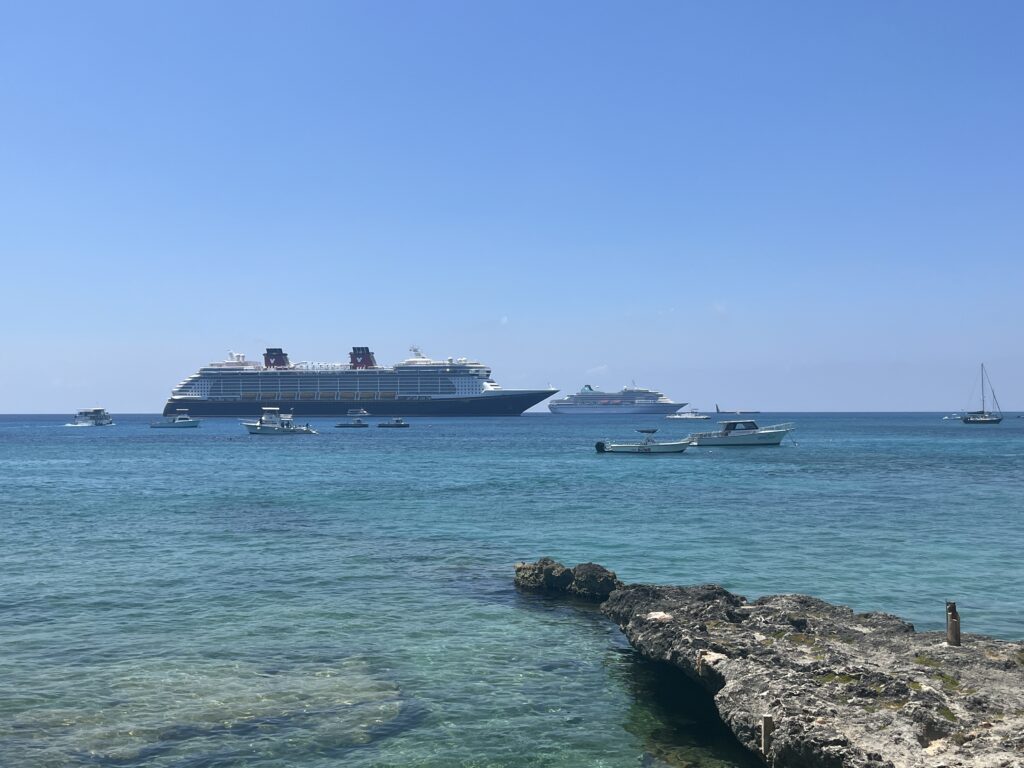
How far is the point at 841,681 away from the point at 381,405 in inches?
6067

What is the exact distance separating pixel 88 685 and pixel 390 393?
495ft

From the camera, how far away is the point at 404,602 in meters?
18.0

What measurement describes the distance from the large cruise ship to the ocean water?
117 meters

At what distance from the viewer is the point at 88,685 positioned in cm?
1270

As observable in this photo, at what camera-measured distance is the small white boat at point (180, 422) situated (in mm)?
150500

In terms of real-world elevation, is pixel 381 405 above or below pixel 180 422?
above

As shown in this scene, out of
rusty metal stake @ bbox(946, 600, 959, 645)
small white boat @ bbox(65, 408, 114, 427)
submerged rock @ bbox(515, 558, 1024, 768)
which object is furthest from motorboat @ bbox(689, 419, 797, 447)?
small white boat @ bbox(65, 408, 114, 427)

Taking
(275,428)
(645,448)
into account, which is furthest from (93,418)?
(645,448)

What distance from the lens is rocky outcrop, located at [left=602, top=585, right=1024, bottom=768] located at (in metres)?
8.70

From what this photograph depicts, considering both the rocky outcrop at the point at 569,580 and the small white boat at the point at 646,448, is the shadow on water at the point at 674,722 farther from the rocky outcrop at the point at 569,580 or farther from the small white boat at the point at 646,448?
the small white boat at the point at 646,448

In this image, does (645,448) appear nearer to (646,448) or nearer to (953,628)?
(646,448)

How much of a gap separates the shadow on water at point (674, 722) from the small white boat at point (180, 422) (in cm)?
14741

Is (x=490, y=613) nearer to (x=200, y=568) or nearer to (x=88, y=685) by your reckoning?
(x=88, y=685)

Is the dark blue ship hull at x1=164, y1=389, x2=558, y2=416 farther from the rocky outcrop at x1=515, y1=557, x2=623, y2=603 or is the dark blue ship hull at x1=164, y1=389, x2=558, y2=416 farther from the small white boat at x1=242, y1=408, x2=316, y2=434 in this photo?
the rocky outcrop at x1=515, y1=557, x2=623, y2=603
